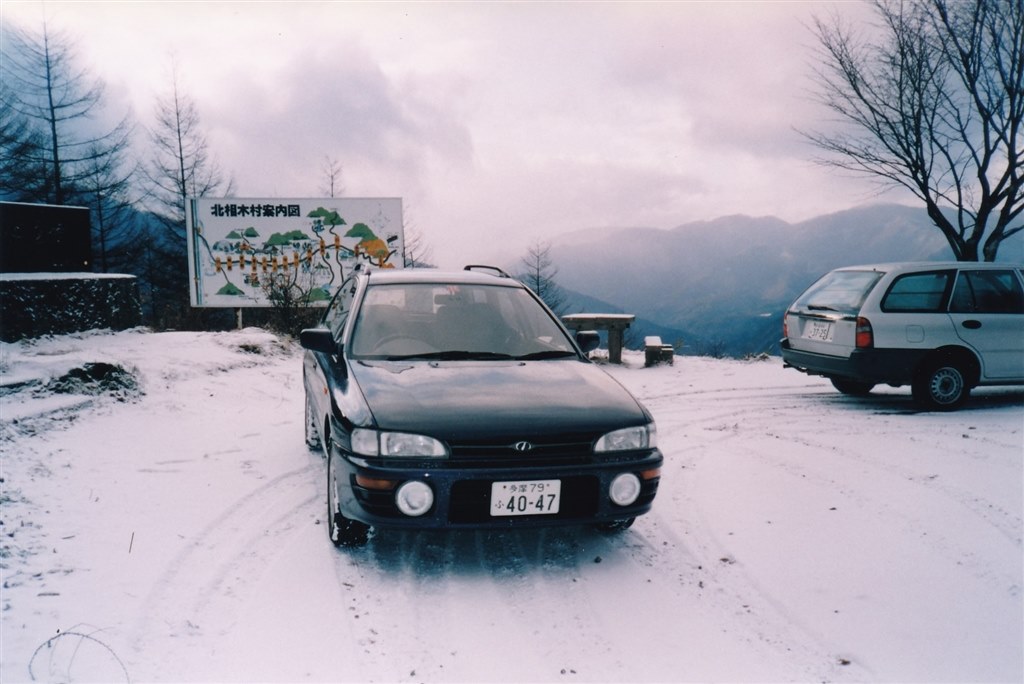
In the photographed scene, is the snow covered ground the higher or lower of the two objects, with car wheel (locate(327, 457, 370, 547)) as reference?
lower

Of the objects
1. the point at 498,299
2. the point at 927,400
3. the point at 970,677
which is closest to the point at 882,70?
the point at 927,400

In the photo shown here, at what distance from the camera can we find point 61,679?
2369 millimetres

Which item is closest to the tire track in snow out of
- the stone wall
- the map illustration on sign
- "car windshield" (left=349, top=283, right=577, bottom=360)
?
"car windshield" (left=349, top=283, right=577, bottom=360)

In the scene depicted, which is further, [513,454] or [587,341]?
[587,341]

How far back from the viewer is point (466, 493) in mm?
2979

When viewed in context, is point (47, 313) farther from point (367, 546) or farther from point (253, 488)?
point (367, 546)

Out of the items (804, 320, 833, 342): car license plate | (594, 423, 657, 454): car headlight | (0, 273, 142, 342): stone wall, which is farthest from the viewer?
(0, 273, 142, 342): stone wall

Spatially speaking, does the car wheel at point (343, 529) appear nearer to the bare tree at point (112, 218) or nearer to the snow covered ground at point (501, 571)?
the snow covered ground at point (501, 571)

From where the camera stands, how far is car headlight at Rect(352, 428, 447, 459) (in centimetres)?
299

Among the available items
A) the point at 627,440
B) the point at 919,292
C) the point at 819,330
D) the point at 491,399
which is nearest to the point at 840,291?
the point at 819,330

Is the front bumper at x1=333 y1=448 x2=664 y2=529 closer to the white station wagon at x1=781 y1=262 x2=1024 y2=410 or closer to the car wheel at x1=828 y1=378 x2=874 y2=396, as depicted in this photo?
the white station wagon at x1=781 y1=262 x2=1024 y2=410

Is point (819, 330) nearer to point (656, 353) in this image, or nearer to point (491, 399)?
point (656, 353)

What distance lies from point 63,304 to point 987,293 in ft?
36.6

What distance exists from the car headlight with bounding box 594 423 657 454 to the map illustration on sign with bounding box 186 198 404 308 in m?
13.7
